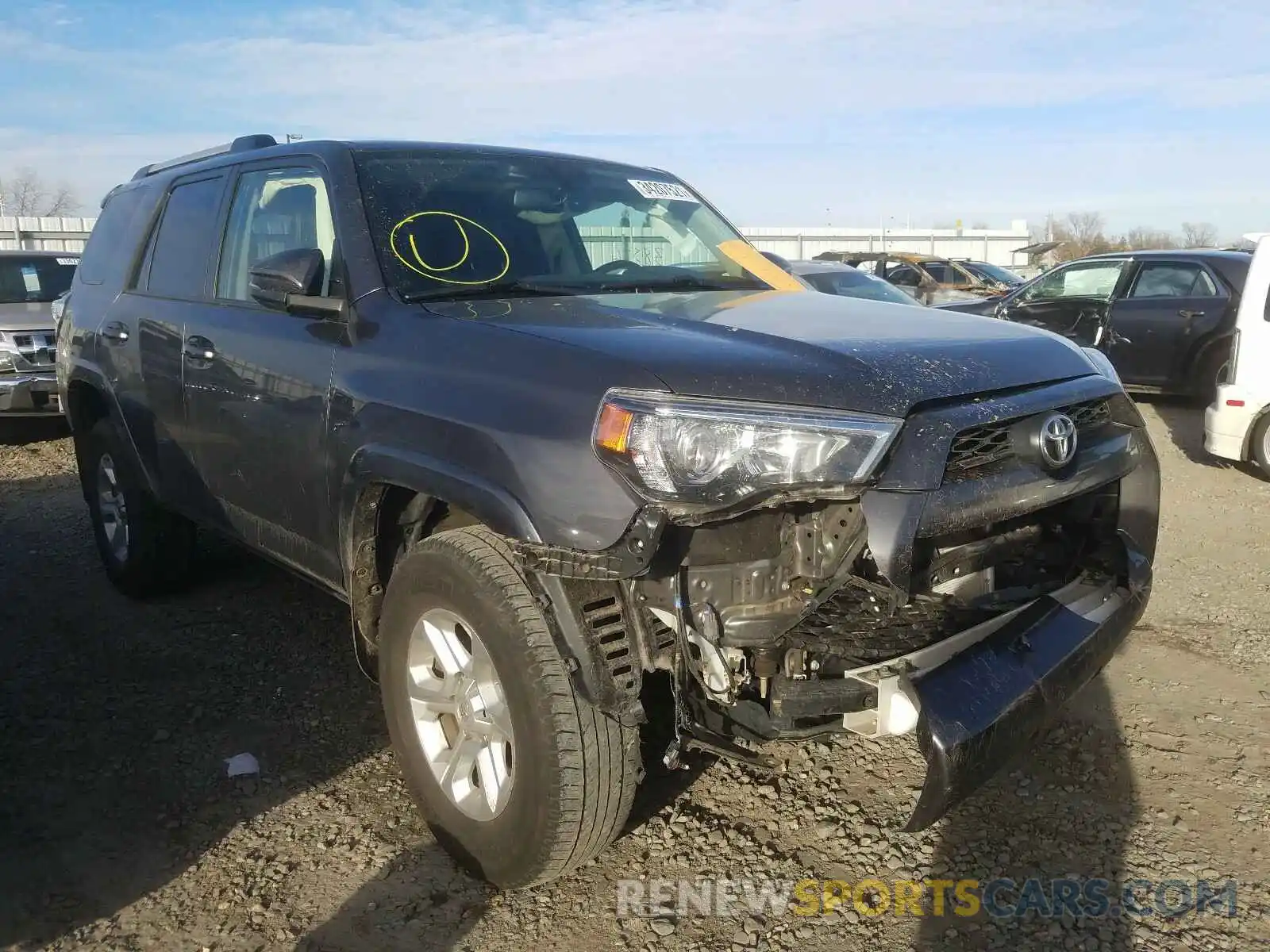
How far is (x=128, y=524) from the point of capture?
188 inches

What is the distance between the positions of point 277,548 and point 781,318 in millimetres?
1939

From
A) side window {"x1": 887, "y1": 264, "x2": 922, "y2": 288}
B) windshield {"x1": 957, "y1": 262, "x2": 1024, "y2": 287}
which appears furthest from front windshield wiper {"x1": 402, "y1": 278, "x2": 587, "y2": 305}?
windshield {"x1": 957, "y1": 262, "x2": 1024, "y2": 287}

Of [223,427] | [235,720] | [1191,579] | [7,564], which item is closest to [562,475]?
[223,427]

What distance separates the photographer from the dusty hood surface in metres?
9.54

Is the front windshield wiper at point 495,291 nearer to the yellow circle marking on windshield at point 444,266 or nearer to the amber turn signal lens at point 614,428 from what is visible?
the yellow circle marking on windshield at point 444,266

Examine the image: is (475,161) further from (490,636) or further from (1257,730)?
(1257,730)

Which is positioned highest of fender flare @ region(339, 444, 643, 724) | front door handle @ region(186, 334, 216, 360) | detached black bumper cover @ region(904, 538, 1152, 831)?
front door handle @ region(186, 334, 216, 360)

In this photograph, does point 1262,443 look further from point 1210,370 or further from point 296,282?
point 296,282

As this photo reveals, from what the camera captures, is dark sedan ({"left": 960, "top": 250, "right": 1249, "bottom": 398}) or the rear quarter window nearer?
the rear quarter window

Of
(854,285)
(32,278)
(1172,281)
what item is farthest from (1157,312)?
(32,278)

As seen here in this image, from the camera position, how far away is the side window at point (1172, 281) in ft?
32.6

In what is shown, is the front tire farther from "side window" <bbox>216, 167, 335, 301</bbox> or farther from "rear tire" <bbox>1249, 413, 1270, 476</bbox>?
"rear tire" <bbox>1249, 413, 1270, 476</bbox>

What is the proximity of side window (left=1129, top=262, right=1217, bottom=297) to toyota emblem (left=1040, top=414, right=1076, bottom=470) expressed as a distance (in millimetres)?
8743

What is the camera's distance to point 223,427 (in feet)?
11.9
